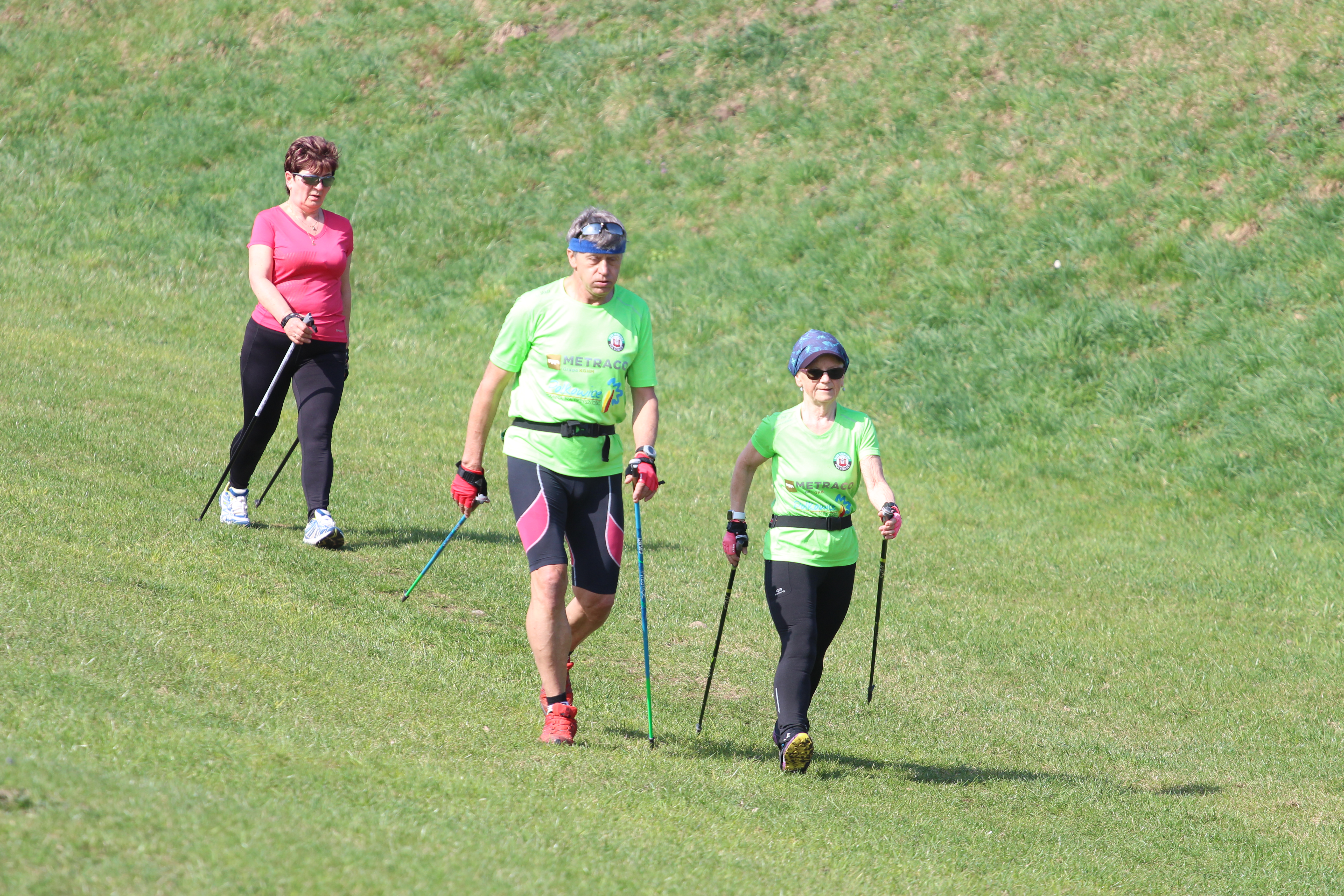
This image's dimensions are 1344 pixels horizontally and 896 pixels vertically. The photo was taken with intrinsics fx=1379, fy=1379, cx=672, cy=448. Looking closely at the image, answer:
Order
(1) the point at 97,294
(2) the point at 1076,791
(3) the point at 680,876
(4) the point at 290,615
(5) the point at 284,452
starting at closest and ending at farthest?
1. (3) the point at 680,876
2. (2) the point at 1076,791
3. (4) the point at 290,615
4. (5) the point at 284,452
5. (1) the point at 97,294

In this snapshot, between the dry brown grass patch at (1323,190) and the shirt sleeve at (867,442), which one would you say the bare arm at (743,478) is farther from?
the dry brown grass patch at (1323,190)

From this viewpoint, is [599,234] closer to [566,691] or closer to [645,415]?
[645,415]

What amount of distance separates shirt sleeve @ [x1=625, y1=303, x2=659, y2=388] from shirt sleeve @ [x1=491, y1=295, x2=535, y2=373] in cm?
51

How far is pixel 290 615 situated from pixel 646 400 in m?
2.65

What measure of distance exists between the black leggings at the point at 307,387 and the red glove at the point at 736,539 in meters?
3.73

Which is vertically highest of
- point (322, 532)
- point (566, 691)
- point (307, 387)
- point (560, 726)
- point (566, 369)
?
point (566, 369)

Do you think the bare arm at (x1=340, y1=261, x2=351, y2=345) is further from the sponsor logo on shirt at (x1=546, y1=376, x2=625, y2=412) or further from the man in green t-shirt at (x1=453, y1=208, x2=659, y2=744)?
the sponsor logo on shirt at (x1=546, y1=376, x2=625, y2=412)

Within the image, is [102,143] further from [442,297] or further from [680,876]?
[680,876]

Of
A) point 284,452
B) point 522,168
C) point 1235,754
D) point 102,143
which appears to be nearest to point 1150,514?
point 1235,754

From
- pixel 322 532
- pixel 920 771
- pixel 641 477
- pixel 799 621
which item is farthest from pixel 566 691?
pixel 322 532

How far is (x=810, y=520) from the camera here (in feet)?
22.7

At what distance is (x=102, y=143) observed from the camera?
78.5 feet

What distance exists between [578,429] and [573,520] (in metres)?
0.47

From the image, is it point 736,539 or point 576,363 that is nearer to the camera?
point 576,363
